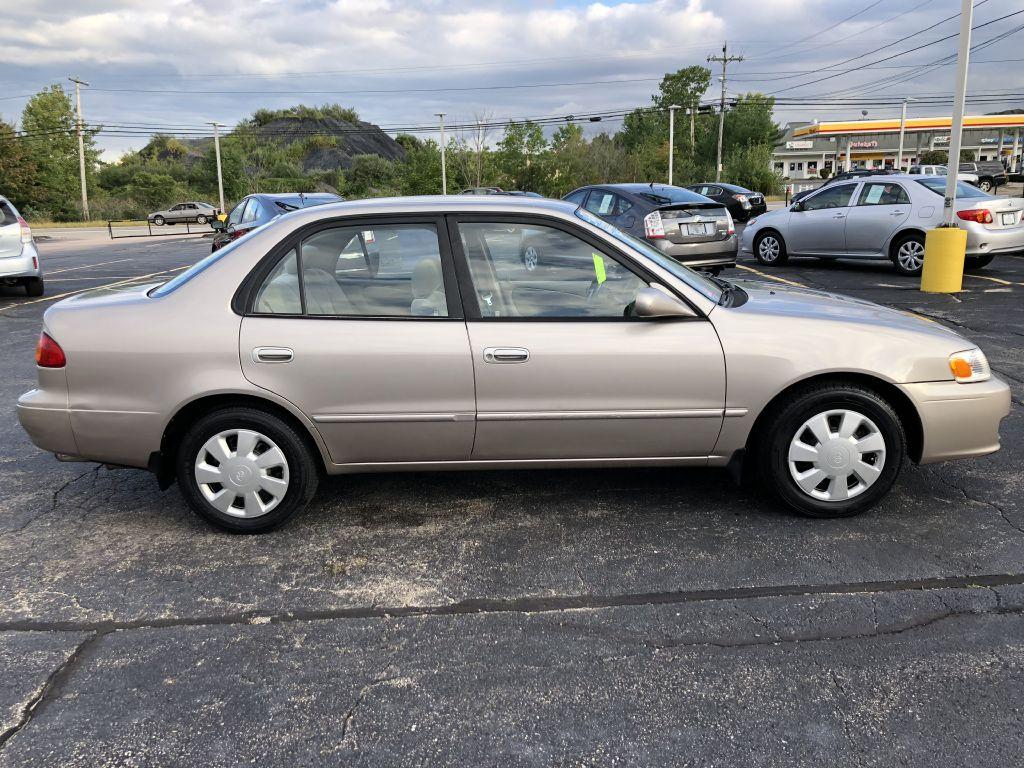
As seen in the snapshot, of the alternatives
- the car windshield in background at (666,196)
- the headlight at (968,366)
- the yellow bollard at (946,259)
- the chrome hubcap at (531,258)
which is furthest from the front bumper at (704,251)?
the chrome hubcap at (531,258)

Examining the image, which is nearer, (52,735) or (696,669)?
(52,735)

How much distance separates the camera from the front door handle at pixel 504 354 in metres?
3.85

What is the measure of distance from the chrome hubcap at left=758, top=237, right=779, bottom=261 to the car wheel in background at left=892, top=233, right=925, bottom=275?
102 inches

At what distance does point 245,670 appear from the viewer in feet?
9.62

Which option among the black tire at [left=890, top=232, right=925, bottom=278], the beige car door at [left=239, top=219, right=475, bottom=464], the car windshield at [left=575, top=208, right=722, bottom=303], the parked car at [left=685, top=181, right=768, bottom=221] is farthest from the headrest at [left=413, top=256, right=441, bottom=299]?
the parked car at [left=685, top=181, right=768, bottom=221]

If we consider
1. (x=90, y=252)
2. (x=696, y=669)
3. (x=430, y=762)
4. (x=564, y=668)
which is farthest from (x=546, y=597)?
(x=90, y=252)

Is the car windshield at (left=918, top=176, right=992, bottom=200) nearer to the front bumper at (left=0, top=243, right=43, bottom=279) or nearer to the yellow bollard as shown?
the yellow bollard

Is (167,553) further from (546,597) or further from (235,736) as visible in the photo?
(546,597)

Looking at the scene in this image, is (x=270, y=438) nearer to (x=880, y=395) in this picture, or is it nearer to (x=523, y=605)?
(x=523, y=605)

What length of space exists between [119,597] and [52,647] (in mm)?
394

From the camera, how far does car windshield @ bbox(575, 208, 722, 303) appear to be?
4.09 m

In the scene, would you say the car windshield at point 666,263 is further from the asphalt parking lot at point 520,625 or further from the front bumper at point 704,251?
the front bumper at point 704,251

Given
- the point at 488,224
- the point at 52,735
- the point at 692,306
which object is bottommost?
the point at 52,735

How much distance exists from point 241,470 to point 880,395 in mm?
3045
